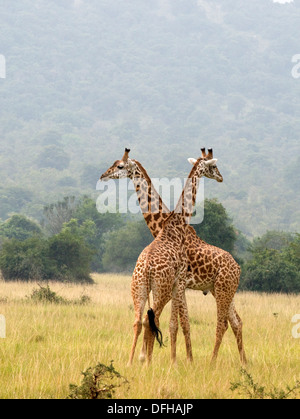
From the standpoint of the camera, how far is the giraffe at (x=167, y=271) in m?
8.05

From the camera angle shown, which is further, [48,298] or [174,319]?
[48,298]

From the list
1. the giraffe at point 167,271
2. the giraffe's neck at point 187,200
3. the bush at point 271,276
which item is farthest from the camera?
the bush at point 271,276

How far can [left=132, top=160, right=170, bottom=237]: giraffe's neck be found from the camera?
905cm

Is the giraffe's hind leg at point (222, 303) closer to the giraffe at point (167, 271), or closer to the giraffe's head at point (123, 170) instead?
the giraffe at point (167, 271)

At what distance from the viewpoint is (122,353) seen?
31.0 ft

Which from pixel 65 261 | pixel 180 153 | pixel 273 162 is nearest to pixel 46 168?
pixel 180 153

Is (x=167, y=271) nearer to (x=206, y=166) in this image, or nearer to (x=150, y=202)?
(x=150, y=202)

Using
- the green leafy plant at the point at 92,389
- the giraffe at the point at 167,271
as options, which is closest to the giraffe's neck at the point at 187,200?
the giraffe at the point at 167,271

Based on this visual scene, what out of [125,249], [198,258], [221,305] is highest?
[198,258]

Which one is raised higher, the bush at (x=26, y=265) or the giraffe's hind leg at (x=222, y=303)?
the giraffe's hind leg at (x=222, y=303)

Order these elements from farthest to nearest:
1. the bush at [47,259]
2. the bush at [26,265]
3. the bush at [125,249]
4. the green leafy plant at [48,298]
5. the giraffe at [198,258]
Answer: the bush at [125,249] < the bush at [47,259] < the bush at [26,265] < the green leafy plant at [48,298] < the giraffe at [198,258]

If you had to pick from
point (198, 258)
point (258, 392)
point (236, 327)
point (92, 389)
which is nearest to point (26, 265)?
point (236, 327)

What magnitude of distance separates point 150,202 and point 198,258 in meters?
1.09

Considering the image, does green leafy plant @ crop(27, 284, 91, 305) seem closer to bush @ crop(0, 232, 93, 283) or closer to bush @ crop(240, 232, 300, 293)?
bush @ crop(0, 232, 93, 283)
